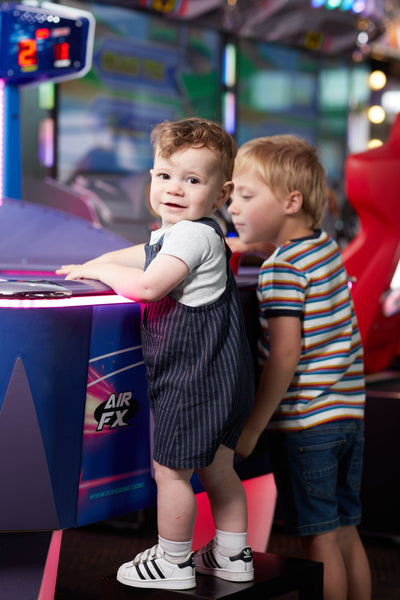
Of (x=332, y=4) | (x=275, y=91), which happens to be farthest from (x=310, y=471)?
(x=332, y=4)

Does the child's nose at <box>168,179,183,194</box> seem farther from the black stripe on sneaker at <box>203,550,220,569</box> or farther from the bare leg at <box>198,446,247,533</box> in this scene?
the black stripe on sneaker at <box>203,550,220,569</box>

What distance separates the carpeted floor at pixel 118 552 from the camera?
7.41ft

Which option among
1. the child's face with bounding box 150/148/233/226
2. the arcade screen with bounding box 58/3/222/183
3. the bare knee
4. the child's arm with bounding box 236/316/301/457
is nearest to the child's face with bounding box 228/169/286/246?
the child's arm with bounding box 236/316/301/457

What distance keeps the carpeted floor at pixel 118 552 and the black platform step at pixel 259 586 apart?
0.72 metres

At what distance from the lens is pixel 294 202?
172 cm

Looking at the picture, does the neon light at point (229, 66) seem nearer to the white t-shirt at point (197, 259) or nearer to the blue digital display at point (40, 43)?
the blue digital display at point (40, 43)

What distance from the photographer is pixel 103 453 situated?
144 cm

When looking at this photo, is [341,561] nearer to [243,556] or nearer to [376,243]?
[243,556]

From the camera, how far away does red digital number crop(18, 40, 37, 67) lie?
280 centimetres

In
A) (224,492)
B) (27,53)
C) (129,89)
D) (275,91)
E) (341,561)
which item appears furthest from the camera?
(275,91)

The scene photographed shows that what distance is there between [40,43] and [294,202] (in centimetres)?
147

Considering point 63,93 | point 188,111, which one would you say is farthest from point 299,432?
point 188,111

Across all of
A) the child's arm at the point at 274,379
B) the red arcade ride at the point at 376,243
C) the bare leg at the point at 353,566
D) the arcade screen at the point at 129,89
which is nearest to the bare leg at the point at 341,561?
the bare leg at the point at 353,566

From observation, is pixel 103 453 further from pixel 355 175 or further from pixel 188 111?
pixel 188 111
